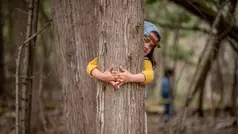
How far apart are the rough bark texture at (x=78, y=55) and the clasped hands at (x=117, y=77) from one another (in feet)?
3.74

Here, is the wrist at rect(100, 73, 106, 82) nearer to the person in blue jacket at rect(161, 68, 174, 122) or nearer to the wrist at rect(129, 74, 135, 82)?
the wrist at rect(129, 74, 135, 82)

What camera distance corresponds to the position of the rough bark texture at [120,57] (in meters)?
3.20

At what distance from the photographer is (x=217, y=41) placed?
7438 millimetres

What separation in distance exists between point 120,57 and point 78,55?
1.27 meters

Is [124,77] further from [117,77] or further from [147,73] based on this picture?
[147,73]

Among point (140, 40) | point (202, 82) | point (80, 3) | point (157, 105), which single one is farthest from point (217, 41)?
point (157, 105)

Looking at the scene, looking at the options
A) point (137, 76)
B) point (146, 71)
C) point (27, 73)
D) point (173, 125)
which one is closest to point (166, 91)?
point (173, 125)

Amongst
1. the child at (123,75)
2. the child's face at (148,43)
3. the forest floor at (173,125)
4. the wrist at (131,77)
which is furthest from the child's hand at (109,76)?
the forest floor at (173,125)

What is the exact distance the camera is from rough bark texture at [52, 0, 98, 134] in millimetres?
4316

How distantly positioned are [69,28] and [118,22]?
133 centimetres

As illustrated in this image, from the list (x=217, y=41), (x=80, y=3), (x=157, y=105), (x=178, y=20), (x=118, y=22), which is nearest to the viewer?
(x=118, y=22)

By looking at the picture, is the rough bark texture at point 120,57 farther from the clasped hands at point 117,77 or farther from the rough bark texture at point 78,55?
the rough bark texture at point 78,55

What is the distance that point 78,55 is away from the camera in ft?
14.3

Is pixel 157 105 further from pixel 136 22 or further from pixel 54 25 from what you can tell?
pixel 136 22
